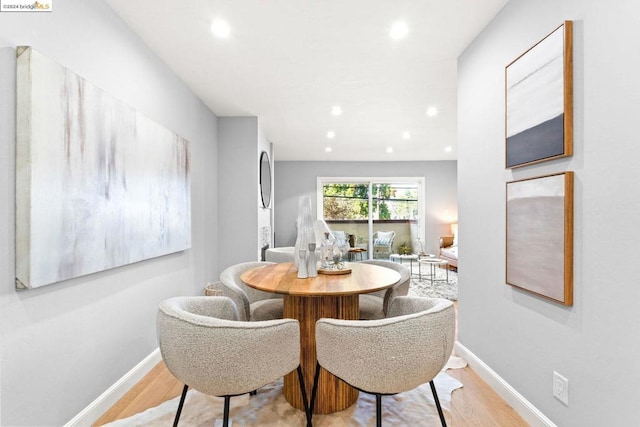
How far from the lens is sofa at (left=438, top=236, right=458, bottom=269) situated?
626cm

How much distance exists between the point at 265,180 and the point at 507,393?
13.0ft

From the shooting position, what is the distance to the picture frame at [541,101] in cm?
143

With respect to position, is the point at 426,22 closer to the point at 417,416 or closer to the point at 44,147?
the point at 44,147

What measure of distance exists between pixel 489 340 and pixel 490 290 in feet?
1.12

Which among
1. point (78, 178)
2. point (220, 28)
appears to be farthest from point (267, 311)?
point (220, 28)

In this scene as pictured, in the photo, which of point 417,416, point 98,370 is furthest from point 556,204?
point 98,370

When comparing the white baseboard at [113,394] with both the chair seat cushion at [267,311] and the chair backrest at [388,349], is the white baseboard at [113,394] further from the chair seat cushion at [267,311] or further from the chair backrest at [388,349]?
the chair backrest at [388,349]

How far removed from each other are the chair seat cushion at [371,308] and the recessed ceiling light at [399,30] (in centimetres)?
190

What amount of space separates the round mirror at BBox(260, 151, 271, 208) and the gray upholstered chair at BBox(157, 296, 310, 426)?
338 centimetres

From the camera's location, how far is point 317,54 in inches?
99.7

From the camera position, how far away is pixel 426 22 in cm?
211

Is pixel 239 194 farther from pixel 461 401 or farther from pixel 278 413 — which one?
pixel 461 401

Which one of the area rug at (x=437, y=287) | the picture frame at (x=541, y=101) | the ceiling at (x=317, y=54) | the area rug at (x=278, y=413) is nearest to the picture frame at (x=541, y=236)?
the picture frame at (x=541, y=101)

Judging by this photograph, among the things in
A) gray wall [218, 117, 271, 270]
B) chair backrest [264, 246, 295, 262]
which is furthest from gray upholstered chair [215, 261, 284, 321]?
gray wall [218, 117, 271, 270]
